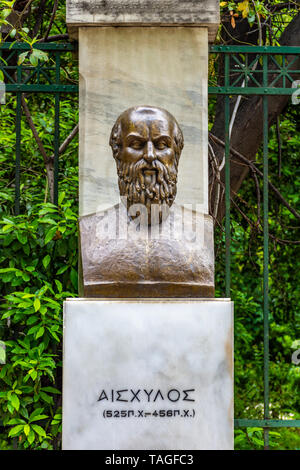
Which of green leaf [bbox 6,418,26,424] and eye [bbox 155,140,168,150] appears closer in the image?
eye [bbox 155,140,168,150]

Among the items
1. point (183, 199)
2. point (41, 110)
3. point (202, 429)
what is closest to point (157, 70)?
point (183, 199)

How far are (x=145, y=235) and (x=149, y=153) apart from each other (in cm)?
40

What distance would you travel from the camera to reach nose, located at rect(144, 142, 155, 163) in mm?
3467

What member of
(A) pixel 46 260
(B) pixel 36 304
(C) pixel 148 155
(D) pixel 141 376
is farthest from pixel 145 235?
(A) pixel 46 260

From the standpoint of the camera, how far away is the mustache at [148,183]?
11.5 feet

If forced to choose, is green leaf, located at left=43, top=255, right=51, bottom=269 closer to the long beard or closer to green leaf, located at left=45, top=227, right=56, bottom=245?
green leaf, located at left=45, top=227, right=56, bottom=245

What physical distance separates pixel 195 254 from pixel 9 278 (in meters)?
1.23

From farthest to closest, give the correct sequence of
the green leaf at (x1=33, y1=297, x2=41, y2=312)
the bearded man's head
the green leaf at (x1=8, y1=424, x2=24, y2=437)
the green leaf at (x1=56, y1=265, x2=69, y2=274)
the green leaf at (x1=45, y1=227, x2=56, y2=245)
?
1. the green leaf at (x1=56, y1=265, x2=69, y2=274)
2. the green leaf at (x1=45, y1=227, x2=56, y2=245)
3. the green leaf at (x1=8, y1=424, x2=24, y2=437)
4. the green leaf at (x1=33, y1=297, x2=41, y2=312)
5. the bearded man's head

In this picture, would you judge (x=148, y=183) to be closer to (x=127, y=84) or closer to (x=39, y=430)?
(x=127, y=84)

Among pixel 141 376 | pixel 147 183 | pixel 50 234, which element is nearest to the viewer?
pixel 141 376

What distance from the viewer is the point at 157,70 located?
167 inches

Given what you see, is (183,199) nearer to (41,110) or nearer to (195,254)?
(195,254)

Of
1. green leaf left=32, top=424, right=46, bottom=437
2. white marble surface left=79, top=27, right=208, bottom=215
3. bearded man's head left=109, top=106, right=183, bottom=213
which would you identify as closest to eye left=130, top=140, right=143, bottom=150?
bearded man's head left=109, top=106, right=183, bottom=213

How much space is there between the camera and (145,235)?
3557mm
